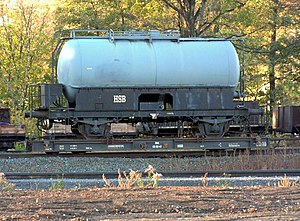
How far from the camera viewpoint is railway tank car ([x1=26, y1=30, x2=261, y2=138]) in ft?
56.0

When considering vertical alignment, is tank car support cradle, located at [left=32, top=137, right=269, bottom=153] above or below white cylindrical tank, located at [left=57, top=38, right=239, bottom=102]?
below

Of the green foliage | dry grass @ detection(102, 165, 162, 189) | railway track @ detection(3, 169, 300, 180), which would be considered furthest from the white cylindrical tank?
the green foliage

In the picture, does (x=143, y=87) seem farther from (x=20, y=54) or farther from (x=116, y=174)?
(x=20, y=54)

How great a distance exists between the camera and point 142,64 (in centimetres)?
1714

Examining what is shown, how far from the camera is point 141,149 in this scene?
16750mm

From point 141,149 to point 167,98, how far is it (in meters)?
2.14

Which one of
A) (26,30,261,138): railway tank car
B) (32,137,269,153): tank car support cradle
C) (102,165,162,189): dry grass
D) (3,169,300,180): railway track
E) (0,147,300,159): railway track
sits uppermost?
(26,30,261,138): railway tank car

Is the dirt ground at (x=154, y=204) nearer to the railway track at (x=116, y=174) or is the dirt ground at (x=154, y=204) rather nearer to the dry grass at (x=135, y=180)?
the dry grass at (x=135, y=180)

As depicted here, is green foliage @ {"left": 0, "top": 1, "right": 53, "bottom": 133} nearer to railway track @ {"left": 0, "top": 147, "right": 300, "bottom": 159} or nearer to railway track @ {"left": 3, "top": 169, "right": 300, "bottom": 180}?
railway track @ {"left": 0, "top": 147, "right": 300, "bottom": 159}

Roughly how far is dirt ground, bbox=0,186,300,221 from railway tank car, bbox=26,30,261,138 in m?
8.65

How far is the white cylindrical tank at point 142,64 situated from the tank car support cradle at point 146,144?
5.96ft

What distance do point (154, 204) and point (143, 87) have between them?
33.2 feet

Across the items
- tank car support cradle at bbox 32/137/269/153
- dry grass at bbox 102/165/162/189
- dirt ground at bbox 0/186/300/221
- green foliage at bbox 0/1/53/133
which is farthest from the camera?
green foliage at bbox 0/1/53/133

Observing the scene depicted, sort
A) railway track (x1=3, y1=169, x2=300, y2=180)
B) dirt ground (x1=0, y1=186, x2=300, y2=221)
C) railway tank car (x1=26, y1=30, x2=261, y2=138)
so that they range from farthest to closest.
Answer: railway tank car (x1=26, y1=30, x2=261, y2=138) → railway track (x1=3, y1=169, x2=300, y2=180) → dirt ground (x1=0, y1=186, x2=300, y2=221)
